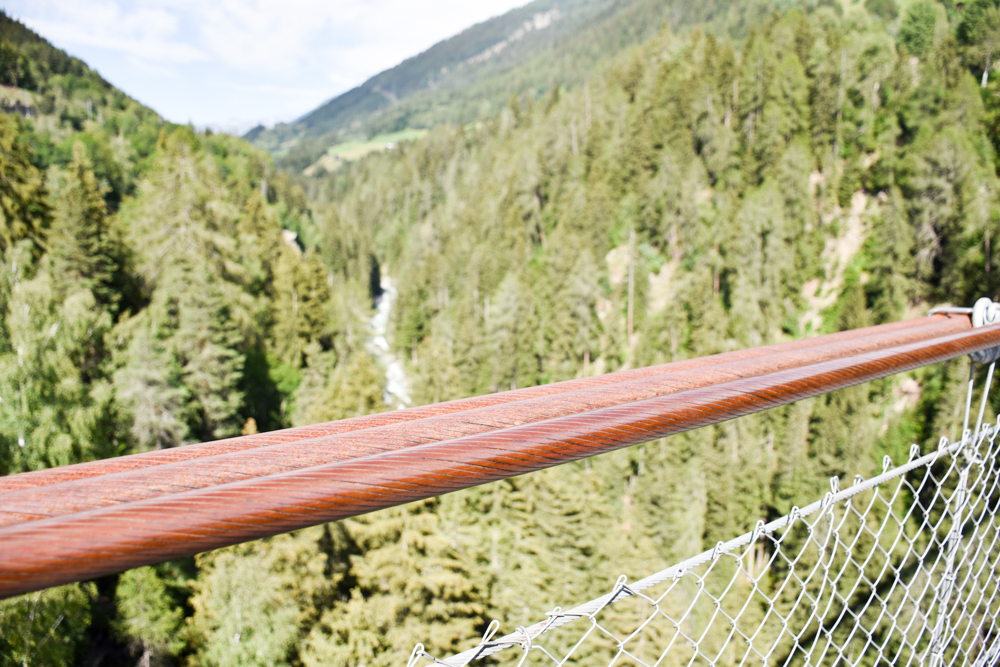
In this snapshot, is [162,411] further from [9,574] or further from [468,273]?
[468,273]

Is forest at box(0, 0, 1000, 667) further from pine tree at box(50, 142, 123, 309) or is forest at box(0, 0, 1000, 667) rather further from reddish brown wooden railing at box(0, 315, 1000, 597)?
reddish brown wooden railing at box(0, 315, 1000, 597)

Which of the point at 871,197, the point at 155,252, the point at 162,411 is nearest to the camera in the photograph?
the point at 162,411

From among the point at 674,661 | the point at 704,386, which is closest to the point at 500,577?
the point at 674,661

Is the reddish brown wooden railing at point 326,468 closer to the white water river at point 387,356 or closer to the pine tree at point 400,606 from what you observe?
the pine tree at point 400,606

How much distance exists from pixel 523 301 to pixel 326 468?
121 feet

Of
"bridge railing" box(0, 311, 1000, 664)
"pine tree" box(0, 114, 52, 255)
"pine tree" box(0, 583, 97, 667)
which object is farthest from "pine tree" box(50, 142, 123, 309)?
"bridge railing" box(0, 311, 1000, 664)

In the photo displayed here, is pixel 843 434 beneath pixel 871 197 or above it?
beneath

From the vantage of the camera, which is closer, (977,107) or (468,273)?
(977,107)

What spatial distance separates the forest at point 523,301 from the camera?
12.1 m

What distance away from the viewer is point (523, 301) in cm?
3750

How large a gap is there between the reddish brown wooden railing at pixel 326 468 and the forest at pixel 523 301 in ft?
22.7

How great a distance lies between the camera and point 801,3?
67.4 meters

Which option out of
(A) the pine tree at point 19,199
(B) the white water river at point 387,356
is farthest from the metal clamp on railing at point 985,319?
(B) the white water river at point 387,356

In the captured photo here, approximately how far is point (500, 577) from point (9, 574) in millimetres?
14379
